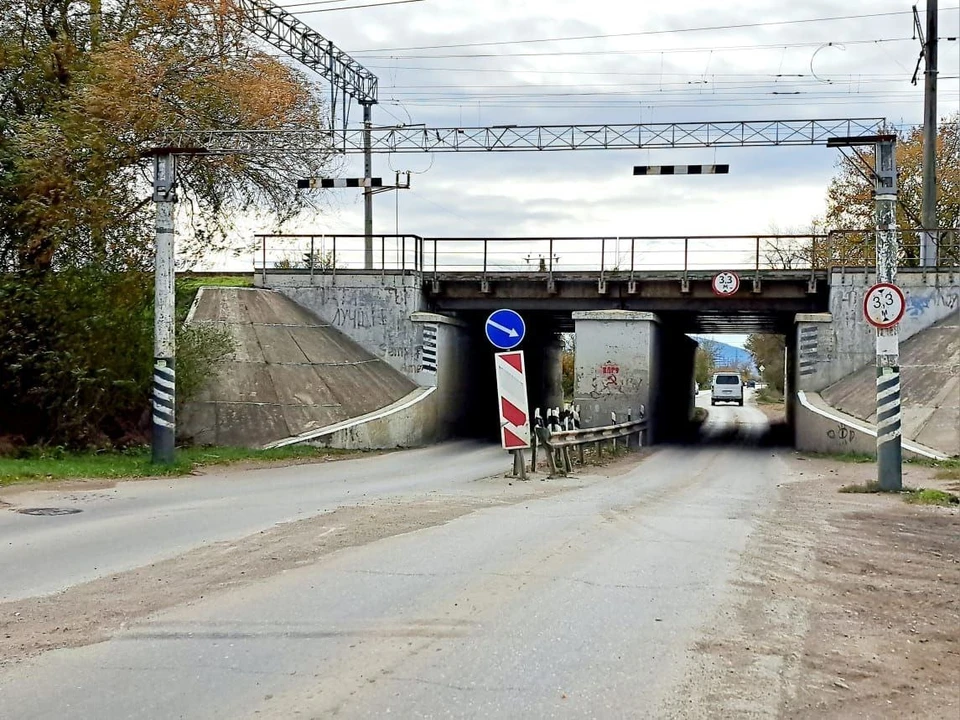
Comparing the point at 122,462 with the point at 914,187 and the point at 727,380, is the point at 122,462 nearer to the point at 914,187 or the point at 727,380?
the point at 914,187

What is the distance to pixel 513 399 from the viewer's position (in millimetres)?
18953

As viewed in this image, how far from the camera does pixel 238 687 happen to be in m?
5.91

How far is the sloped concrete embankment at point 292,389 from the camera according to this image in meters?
25.7

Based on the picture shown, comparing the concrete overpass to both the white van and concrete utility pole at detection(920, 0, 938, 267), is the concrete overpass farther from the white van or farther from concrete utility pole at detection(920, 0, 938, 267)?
the white van

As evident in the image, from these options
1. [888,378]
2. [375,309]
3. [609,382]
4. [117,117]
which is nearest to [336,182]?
[117,117]

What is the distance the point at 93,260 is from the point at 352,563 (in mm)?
15775

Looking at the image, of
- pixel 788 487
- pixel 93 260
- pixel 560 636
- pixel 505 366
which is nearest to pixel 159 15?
pixel 93 260

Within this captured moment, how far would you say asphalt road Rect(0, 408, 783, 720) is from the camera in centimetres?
570

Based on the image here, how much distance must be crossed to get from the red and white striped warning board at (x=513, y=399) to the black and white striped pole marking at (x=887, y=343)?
5979mm

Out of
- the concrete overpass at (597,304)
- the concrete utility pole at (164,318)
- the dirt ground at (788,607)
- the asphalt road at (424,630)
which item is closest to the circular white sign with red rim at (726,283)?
the concrete overpass at (597,304)

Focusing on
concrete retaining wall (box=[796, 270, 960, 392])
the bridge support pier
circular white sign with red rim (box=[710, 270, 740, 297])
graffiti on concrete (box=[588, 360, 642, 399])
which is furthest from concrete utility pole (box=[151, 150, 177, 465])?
concrete retaining wall (box=[796, 270, 960, 392])

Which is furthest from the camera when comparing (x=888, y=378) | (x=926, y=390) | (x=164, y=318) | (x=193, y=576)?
(x=926, y=390)

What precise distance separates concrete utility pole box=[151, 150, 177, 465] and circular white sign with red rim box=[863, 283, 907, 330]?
492 inches

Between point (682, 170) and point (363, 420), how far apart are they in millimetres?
10329
